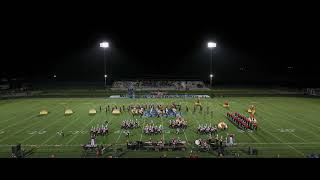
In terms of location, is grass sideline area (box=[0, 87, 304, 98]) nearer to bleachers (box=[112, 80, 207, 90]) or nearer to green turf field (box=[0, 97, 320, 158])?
bleachers (box=[112, 80, 207, 90])

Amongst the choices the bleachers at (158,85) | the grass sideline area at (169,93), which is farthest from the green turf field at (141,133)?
the bleachers at (158,85)

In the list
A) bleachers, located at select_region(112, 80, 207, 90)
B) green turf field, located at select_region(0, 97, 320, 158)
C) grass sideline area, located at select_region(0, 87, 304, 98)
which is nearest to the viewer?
green turf field, located at select_region(0, 97, 320, 158)

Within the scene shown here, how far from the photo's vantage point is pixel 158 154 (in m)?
19.9

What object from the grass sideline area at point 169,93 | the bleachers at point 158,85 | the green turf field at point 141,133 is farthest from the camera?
the bleachers at point 158,85

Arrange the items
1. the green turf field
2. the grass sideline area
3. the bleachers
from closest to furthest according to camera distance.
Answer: the green turf field < the grass sideline area < the bleachers

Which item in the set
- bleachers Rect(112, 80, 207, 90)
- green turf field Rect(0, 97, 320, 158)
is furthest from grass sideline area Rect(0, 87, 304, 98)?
green turf field Rect(0, 97, 320, 158)

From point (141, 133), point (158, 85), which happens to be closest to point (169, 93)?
point (158, 85)

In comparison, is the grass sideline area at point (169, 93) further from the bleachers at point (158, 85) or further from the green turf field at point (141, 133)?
the green turf field at point (141, 133)

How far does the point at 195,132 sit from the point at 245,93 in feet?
115

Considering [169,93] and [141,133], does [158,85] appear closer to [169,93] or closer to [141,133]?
[169,93]

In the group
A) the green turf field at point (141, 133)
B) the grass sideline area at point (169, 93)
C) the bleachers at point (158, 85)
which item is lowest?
the green turf field at point (141, 133)

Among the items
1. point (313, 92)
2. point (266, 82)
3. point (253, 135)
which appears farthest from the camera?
point (266, 82)
